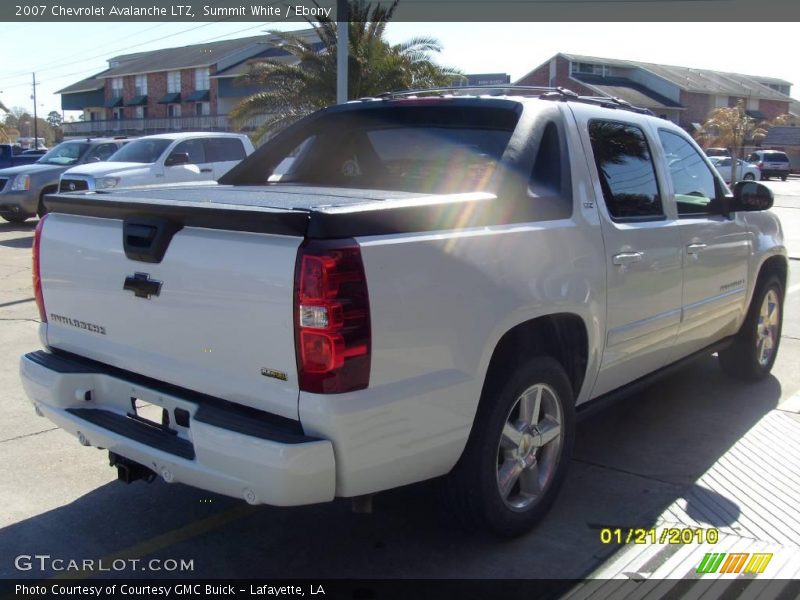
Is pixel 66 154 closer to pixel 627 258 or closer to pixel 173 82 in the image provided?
pixel 627 258

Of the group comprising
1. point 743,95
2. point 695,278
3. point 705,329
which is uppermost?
point 743,95

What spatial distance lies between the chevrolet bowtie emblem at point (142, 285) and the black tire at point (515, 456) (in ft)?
4.52

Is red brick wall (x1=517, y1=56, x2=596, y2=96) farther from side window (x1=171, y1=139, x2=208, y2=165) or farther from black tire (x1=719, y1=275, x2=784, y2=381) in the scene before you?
black tire (x1=719, y1=275, x2=784, y2=381)

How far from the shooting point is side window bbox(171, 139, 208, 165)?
49.3 feet

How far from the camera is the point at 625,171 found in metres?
4.49

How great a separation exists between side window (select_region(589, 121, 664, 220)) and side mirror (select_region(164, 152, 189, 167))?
1139cm

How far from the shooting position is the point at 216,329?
3.00 metres

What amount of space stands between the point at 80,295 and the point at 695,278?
340cm

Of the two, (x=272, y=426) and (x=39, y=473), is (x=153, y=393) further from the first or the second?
(x=39, y=473)

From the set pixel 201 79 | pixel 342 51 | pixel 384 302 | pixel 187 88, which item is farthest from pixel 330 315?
pixel 187 88

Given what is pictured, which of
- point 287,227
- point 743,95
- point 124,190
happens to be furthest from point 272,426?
point 743,95

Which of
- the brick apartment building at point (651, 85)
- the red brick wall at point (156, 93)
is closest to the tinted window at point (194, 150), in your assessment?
the brick apartment building at point (651, 85)

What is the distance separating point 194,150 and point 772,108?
217 feet

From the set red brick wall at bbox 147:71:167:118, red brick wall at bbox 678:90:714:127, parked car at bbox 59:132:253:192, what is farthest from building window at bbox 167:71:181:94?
parked car at bbox 59:132:253:192
